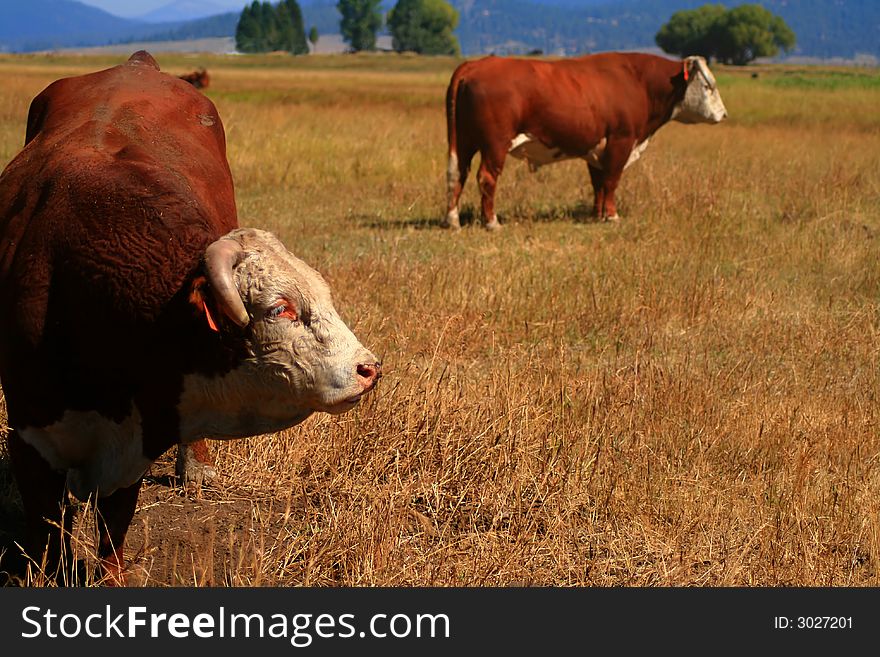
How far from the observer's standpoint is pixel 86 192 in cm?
338

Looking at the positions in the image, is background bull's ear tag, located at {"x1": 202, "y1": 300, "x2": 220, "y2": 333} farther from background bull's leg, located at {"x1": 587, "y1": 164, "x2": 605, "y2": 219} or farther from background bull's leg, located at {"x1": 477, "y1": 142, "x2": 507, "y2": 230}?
background bull's leg, located at {"x1": 587, "y1": 164, "x2": 605, "y2": 219}

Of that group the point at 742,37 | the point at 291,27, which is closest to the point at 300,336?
the point at 742,37

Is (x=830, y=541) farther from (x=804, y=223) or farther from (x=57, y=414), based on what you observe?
(x=804, y=223)

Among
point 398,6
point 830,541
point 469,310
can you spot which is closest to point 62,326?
point 830,541

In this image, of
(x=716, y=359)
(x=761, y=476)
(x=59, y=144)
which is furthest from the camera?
(x=716, y=359)

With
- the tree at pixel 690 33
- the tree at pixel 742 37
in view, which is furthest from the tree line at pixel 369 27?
the tree at pixel 742 37

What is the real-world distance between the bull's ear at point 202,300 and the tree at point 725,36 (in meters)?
135

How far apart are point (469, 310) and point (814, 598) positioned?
375cm

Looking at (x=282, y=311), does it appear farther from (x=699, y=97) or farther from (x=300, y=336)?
(x=699, y=97)

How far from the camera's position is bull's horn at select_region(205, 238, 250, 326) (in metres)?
2.79

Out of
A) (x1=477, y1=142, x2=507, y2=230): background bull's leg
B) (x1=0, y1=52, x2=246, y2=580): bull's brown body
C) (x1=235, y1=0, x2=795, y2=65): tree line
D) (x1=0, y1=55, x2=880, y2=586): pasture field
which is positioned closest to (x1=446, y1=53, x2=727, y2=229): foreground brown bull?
(x1=477, y1=142, x2=507, y2=230): background bull's leg

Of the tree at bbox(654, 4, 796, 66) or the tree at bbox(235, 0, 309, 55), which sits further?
the tree at bbox(235, 0, 309, 55)

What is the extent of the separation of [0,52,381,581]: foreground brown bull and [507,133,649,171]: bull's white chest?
24.0 feet

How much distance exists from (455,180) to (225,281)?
8112 millimetres
